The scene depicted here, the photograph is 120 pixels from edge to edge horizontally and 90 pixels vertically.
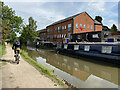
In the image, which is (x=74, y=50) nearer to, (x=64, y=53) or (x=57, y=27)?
(x=64, y=53)

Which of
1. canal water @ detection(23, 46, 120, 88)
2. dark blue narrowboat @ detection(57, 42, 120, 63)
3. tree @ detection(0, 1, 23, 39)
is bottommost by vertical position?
canal water @ detection(23, 46, 120, 88)

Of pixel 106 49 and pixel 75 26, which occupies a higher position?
pixel 75 26

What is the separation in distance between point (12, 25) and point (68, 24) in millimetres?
14729

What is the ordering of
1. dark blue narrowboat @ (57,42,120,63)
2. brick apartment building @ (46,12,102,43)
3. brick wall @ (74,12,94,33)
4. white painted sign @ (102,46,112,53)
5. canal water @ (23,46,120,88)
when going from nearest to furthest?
canal water @ (23,46,120,88), dark blue narrowboat @ (57,42,120,63), white painted sign @ (102,46,112,53), brick apartment building @ (46,12,102,43), brick wall @ (74,12,94,33)

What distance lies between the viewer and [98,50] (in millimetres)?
10227

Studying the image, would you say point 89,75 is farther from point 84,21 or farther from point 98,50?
point 84,21

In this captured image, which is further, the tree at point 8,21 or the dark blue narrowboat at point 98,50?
the tree at point 8,21

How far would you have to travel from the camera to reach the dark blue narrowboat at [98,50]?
27.9 ft

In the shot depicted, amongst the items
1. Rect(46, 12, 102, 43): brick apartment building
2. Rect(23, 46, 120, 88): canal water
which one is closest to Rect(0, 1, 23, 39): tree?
Rect(23, 46, 120, 88): canal water

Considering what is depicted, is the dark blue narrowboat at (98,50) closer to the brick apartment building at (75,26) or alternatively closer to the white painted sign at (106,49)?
the white painted sign at (106,49)

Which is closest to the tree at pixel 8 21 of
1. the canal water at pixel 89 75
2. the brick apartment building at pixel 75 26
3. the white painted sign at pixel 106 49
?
the canal water at pixel 89 75

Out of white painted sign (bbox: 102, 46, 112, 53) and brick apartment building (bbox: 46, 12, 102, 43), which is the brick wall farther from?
white painted sign (bbox: 102, 46, 112, 53)

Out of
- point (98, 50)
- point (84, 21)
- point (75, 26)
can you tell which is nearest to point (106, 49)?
point (98, 50)

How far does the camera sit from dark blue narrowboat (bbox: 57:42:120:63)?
8500 millimetres
